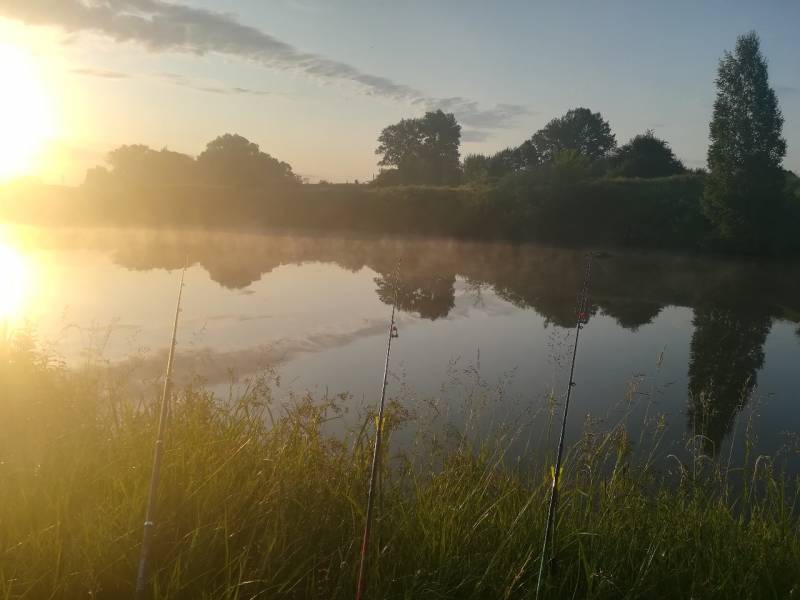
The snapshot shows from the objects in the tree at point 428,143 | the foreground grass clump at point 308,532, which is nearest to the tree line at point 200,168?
the tree at point 428,143

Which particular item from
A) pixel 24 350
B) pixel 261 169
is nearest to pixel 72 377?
pixel 24 350

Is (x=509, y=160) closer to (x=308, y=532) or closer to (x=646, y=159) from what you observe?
(x=646, y=159)

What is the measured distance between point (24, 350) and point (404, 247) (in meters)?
31.4

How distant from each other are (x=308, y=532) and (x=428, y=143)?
74.7m

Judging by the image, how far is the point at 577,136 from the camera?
82.6 meters

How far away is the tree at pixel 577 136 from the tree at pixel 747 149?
151ft

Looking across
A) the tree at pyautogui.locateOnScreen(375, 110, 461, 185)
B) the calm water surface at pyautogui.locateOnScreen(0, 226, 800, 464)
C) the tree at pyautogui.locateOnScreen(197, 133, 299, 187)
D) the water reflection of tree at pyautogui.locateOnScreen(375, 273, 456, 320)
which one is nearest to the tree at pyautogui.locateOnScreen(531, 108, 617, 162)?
the tree at pyautogui.locateOnScreen(375, 110, 461, 185)

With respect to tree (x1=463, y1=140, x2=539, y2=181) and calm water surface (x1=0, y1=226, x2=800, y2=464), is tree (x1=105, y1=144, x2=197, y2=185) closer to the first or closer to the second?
calm water surface (x1=0, y1=226, x2=800, y2=464)

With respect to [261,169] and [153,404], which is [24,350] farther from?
[261,169]

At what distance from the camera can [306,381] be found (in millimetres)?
10359

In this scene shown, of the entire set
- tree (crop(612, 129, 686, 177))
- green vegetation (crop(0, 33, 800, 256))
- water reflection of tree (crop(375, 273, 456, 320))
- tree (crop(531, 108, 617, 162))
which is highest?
tree (crop(531, 108, 617, 162))

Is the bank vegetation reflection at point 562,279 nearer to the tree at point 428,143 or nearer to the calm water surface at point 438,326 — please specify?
the calm water surface at point 438,326

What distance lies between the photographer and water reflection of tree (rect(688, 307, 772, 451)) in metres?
9.85

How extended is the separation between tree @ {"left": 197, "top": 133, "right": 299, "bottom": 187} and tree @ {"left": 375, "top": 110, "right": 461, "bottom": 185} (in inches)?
816
